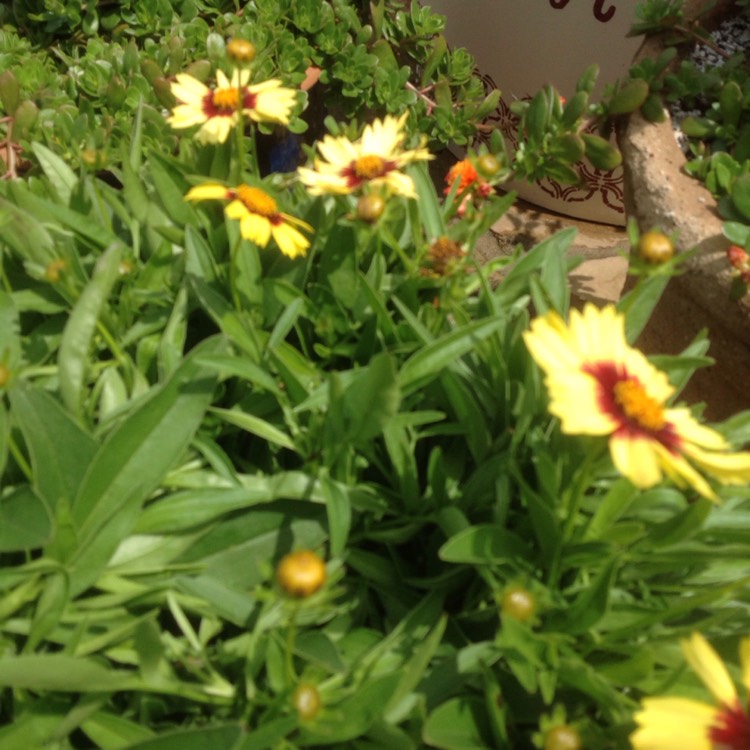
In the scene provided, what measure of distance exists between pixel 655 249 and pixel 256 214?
32 centimetres

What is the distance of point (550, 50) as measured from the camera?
1822 mm

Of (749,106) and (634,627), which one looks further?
(749,106)

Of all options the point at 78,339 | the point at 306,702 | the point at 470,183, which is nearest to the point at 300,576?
the point at 306,702

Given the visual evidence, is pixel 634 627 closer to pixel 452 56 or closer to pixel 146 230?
pixel 146 230

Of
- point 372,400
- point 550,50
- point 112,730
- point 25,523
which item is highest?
point 550,50

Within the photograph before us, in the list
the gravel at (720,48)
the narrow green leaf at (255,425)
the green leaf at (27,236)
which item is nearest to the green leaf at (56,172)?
the green leaf at (27,236)

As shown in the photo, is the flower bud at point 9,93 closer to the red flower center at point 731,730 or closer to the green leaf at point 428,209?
the green leaf at point 428,209

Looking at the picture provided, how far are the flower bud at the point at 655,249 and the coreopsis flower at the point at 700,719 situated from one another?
0.25 meters

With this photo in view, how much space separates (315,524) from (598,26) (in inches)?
59.4

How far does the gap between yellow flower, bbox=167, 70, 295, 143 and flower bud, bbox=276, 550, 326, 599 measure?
1.41 feet

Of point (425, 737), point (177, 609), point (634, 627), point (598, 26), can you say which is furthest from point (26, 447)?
point (598, 26)

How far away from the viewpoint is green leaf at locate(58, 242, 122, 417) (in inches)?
24.7

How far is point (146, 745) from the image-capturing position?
514 mm

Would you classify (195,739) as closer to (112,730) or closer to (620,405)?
(112,730)
